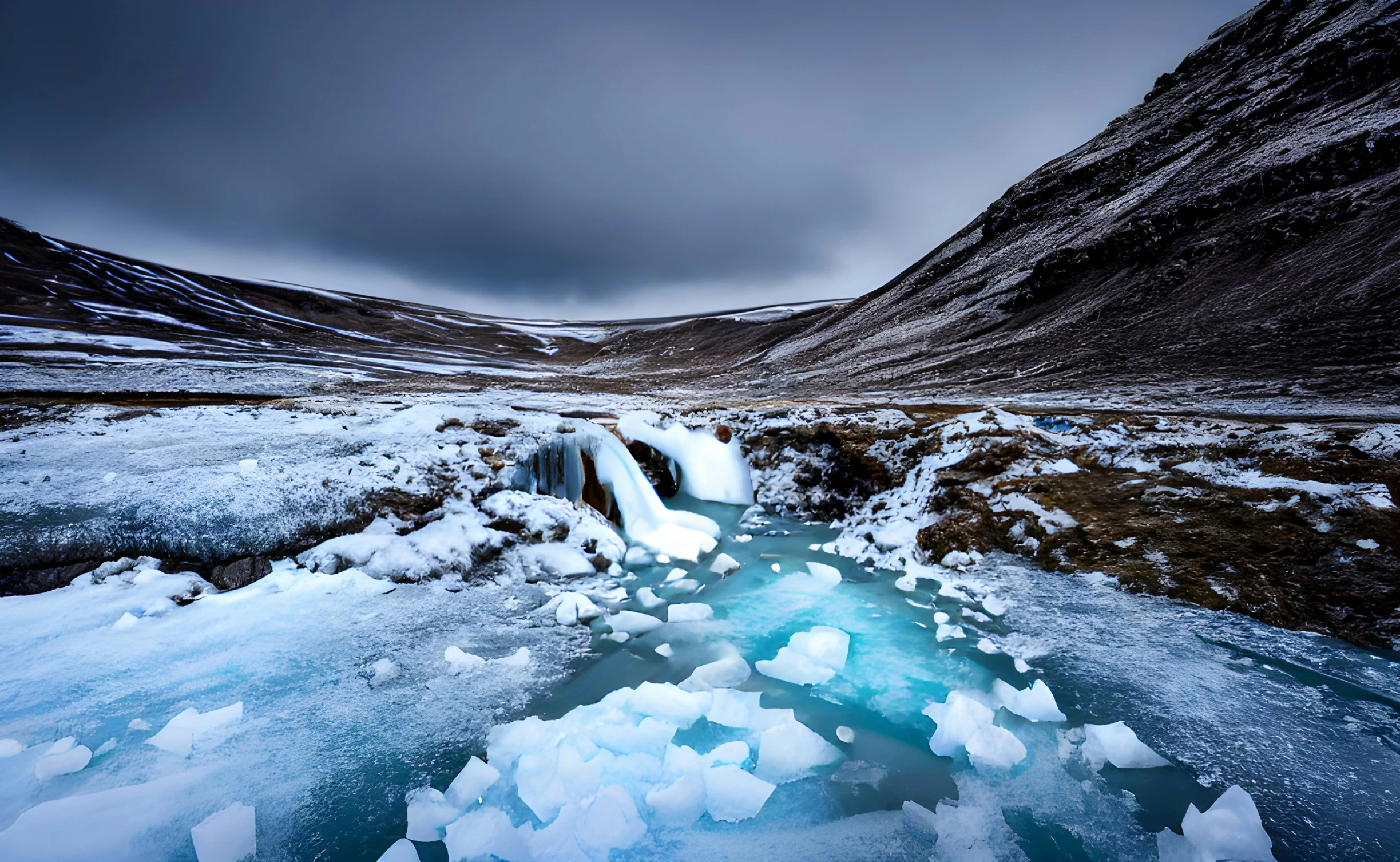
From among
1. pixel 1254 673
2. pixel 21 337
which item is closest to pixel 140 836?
pixel 1254 673

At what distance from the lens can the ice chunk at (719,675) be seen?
3838 mm

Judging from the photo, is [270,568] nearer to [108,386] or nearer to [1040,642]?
[1040,642]

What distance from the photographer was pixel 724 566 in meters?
6.07

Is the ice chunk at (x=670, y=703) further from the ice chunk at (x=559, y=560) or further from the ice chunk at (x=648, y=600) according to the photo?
the ice chunk at (x=559, y=560)

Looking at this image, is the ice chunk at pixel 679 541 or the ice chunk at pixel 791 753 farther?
the ice chunk at pixel 679 541

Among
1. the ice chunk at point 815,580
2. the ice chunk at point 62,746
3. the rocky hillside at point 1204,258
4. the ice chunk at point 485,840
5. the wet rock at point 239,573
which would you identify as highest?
the rocky hillside at point 1204,258

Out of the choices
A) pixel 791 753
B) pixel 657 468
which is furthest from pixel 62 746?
pixel 657 468

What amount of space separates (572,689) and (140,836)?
221 centimetres

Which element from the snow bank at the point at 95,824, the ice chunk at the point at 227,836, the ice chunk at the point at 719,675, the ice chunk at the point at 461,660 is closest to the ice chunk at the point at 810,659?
the ice chunk at the point at 719,675

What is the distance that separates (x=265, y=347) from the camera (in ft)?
112

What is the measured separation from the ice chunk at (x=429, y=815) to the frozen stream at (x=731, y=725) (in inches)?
3.4

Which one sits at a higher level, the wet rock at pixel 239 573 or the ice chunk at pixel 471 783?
the wet rock at pixel 239 573

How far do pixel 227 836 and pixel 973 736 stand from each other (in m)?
4.06

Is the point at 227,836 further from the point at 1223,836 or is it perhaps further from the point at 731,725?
the point at 1223,836
